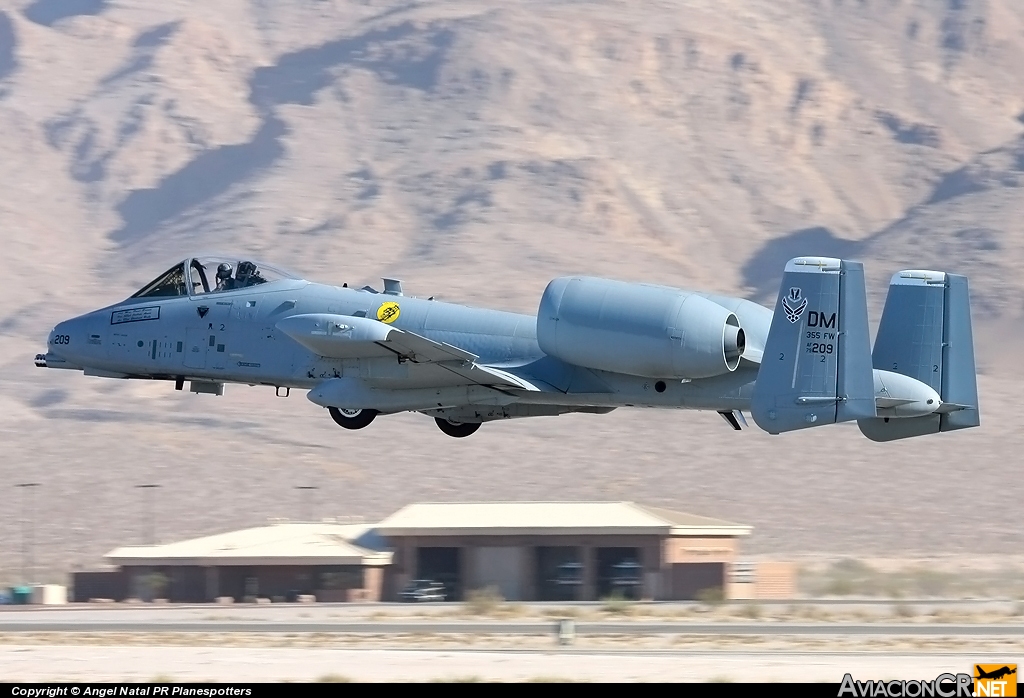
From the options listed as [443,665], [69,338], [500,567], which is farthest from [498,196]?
[443,665]

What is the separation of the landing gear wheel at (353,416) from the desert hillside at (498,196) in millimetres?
55258

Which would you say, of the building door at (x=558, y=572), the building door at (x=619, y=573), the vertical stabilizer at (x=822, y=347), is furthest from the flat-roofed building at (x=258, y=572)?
the vertical stabilizer at (x=822, y=347)

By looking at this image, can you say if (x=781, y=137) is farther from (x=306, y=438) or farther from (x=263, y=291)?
(x=263, y=291)

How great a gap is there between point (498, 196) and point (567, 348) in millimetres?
108555

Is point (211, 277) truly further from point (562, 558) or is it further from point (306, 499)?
point (306, 499)

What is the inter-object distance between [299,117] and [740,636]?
11998cm

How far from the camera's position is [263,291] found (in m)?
29.5

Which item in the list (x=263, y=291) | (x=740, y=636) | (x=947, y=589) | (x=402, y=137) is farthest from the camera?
(x=402, y=137)

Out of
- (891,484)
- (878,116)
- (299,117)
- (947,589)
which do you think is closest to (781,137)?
(878,116)

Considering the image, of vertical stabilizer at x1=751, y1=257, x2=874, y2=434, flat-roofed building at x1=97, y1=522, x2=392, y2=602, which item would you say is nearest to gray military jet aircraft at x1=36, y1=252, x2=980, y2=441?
vertical stabilizer at x1=751, y1=257, x2=874, y2=434

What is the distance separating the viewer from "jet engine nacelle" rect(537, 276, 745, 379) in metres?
25.9

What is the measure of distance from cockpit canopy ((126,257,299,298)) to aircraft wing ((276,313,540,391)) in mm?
2176

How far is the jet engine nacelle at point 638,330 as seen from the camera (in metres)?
25.9

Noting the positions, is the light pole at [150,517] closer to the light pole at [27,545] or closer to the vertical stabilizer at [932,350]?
the light pole at [27,545]
